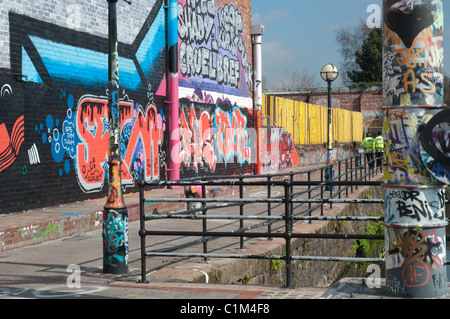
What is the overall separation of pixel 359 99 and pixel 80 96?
4345 cm

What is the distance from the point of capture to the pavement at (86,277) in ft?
19.5

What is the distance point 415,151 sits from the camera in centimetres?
521

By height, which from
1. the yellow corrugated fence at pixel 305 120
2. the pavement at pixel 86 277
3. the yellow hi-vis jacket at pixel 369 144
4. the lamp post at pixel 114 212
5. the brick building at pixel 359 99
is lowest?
the pavement at pixel 86 277

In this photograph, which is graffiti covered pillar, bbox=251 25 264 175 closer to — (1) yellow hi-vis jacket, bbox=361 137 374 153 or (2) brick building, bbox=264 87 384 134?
(1) yellow hi-vis jacket, bbox=361 137 374 153

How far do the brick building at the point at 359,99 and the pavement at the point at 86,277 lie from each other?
43.1 metres

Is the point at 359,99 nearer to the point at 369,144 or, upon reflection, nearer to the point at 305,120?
the point at 305,120

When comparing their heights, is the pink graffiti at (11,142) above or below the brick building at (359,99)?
below

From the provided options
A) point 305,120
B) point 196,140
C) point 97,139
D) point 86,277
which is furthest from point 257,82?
point 86,277

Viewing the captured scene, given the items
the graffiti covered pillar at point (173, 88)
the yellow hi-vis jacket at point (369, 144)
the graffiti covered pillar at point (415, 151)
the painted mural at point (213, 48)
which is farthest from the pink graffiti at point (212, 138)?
the graffiti covered pillar at point (415, 151)

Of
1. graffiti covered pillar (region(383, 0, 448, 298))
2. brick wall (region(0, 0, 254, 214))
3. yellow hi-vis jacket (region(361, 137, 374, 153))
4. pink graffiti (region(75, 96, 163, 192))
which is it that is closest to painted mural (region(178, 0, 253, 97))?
brick wall (region(0, 0, 254, 214))

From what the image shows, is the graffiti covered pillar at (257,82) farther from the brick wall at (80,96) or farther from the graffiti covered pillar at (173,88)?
the graffiti covered pillar at (173,88)

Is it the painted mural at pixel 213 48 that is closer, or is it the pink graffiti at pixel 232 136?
the painted mural at pixel 213 48
